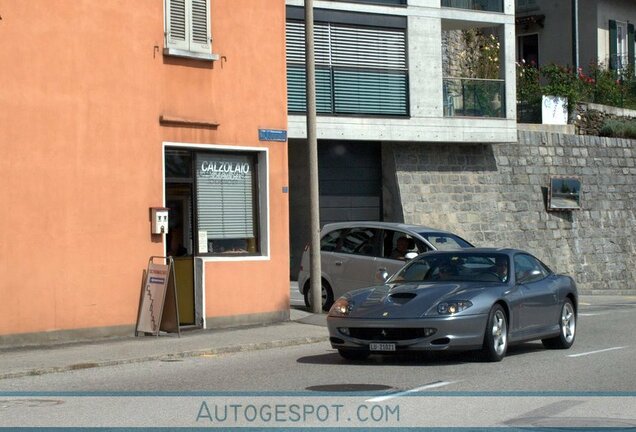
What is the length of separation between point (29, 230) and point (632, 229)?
2389cm

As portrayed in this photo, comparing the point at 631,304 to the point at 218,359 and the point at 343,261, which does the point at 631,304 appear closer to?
the point at 343,261

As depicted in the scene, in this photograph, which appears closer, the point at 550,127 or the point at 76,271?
the point at 76,271

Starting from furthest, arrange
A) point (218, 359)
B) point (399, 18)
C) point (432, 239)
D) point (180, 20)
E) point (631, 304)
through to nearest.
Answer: point (399, 18) < point (631, 304) < point (432, 239) < point (180, 20) < point (218, 359)

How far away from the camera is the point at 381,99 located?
97.0ft

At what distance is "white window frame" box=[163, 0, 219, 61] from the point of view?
61.1 feet

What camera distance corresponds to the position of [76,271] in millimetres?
17109

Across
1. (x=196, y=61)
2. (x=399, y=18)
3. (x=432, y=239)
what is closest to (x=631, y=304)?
(x=432, y=239)

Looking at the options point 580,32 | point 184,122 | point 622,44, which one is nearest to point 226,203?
point 184,122

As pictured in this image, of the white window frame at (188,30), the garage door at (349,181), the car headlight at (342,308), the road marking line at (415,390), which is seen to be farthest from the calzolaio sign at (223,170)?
the garage door at (349,181)

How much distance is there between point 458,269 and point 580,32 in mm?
30888

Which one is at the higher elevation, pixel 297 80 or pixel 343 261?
pixel 297 80

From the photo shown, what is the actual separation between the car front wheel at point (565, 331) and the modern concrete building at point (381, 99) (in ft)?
41.9

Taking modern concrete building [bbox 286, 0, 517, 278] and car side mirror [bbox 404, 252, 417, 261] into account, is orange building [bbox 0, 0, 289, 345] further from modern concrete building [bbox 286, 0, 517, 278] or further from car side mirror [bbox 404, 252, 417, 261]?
modern concrete building [bbox 286, 0, 517, 278]

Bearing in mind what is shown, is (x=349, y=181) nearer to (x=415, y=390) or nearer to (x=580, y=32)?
(x=580, y=32)
